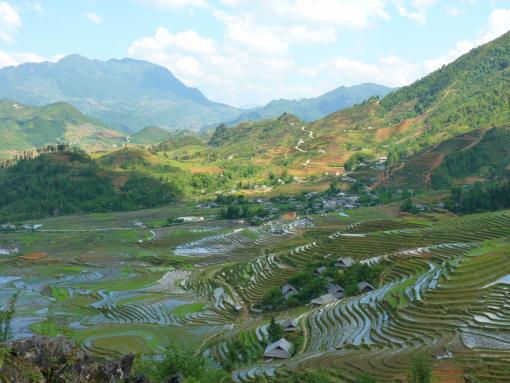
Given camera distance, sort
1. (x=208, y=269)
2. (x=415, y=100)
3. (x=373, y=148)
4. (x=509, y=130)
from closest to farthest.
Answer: (x=208, y=269)
(x=509, y=130)
(x=373, y=148)
(x=415, y=100)

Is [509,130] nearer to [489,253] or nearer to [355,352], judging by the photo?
[489,253]

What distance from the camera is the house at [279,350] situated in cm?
2780

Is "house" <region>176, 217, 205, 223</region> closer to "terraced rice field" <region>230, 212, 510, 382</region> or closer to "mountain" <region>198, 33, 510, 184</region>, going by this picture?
"mountain" <region>198, 33, 510, 184</region>

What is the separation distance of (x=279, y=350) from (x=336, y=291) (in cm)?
1298

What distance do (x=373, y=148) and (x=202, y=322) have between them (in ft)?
358

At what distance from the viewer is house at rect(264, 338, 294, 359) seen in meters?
27.8

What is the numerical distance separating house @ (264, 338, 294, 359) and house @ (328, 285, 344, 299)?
38.4 ft

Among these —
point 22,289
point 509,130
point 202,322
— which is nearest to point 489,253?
point 202,322

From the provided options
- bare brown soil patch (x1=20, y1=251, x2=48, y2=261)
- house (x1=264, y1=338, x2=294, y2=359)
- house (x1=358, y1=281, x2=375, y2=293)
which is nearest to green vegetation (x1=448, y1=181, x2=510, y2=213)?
house (x1=358, y1=281, x2=375, y2=293)

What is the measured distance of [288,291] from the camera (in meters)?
41.8

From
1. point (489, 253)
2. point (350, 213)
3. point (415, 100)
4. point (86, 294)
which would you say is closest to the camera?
point (489, 253)

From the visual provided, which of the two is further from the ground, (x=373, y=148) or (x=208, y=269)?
(x=373, y=148)

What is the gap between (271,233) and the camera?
6919 cm

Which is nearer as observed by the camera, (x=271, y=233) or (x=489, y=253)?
(x=489, y=253)
